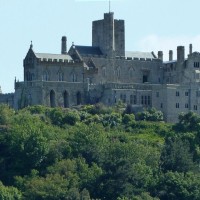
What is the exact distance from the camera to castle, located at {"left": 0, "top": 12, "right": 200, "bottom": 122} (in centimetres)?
12862

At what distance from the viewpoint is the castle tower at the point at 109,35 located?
132125mm

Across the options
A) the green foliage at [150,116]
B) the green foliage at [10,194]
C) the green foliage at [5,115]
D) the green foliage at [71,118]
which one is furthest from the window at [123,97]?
the green foliage at [10,194]

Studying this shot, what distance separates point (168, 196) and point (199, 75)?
2087 cm

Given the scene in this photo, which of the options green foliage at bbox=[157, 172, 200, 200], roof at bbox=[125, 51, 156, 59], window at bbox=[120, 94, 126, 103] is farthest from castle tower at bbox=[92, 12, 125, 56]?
green foliage at bbox=[157, 172, 200, 200]

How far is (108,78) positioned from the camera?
434 feet

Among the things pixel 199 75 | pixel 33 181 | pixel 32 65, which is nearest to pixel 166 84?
pixel 199 75

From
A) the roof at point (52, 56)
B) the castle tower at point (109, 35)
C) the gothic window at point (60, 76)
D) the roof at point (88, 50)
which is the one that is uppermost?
the castle tower at point (109, 35)

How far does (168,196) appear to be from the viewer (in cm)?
11325

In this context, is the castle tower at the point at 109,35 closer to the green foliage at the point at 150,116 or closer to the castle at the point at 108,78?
the castle at the point at 108,78

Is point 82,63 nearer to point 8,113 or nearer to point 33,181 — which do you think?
point 8,113

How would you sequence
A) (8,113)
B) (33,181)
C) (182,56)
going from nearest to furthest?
(33,181) < (8,113) < (182,56)

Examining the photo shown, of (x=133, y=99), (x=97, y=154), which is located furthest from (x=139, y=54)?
(x=97, y=154)

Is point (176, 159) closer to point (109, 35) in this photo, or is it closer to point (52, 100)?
point (52, 100)

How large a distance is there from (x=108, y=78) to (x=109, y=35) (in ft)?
12.2
